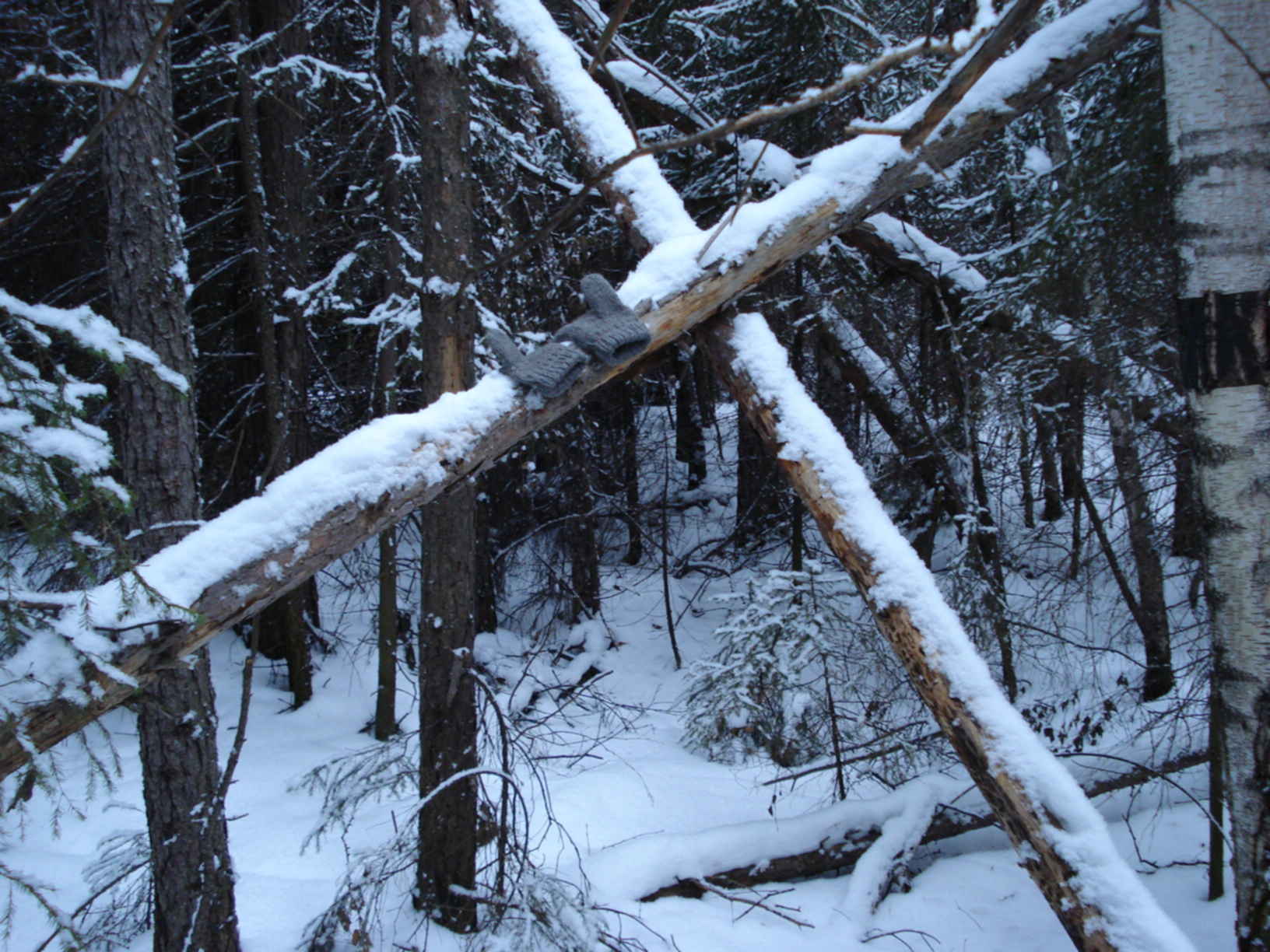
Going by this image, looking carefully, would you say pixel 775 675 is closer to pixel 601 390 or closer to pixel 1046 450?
pixel 1046 450

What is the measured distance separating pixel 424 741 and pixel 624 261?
22.5 ft

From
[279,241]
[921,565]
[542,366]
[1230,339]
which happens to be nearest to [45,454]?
[542,366]

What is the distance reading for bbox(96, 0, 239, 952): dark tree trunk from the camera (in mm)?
3451

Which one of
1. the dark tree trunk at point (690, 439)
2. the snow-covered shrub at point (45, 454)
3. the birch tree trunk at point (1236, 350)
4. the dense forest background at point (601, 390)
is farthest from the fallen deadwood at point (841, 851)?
the dark tree trunk at point (690, 439)

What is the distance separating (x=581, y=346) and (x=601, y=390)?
7.33 m

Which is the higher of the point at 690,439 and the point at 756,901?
the point at 690,439

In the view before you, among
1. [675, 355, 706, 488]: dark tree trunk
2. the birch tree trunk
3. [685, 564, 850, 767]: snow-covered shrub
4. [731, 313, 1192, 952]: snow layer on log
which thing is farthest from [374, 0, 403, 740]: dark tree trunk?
[675, 355, 706, 488]: dark tree trunk

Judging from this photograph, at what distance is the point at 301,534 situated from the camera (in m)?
2.30

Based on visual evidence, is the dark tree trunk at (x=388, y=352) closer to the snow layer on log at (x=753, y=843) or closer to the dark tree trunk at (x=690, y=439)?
the snow layer on log at (x=753, y=843)

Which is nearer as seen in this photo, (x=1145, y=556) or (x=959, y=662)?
(x=959, y=662)

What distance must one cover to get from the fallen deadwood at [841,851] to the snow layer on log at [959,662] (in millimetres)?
2382

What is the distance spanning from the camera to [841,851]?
505 centimetres

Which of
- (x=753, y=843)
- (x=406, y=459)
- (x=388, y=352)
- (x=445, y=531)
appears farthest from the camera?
(x=388, y=352)

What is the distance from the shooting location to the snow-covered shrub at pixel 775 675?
5930 mm
